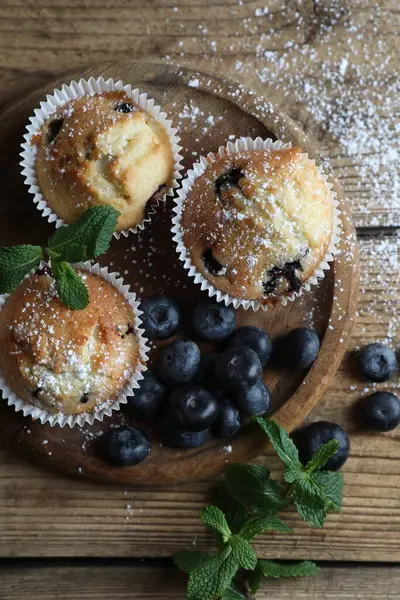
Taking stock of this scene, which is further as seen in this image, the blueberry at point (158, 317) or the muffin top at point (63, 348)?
the blueberry at point (158, 317)

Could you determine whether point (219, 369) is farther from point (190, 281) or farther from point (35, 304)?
point (35, 304)

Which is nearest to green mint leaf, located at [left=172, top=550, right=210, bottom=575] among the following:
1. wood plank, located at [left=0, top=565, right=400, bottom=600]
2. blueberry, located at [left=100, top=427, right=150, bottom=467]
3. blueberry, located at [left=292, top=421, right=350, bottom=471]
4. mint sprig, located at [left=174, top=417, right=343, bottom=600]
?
mint sprig, located at [left=174, top=417, right=343, bottom=600]

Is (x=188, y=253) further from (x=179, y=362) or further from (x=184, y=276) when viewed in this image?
(x=179, y=362)

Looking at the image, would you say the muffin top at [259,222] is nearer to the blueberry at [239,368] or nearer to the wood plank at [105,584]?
the blueberry at [239,368]

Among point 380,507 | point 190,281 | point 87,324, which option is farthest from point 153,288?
point 380,507

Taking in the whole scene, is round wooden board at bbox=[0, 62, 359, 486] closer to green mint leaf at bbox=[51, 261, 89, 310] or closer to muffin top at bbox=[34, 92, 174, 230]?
muffin top at bbox=[34, 92, 174, 230]

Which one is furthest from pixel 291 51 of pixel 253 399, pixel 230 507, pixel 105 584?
pixel 105 584

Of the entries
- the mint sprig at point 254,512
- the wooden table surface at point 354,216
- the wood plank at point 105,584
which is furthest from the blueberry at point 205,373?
the wood plank at point 105,584
